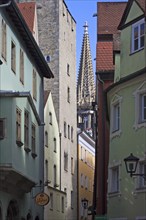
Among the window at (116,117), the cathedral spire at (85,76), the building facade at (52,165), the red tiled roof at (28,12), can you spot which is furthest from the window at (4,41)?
the cathedral spire at (85,76)

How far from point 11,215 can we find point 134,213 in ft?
30.6

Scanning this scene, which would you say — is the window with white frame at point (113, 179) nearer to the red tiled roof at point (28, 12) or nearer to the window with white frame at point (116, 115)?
the window with white frame at point (116, 115)

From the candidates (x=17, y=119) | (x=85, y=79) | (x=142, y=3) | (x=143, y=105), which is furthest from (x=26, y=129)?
(x=85, y=79)

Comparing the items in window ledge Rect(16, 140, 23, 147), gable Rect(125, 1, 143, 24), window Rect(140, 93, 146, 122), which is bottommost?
window ledge Rect(16, 140, 23, 147)

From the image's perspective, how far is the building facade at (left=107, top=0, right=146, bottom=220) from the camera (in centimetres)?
2548

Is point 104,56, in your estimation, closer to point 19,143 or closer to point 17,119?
point 17,119

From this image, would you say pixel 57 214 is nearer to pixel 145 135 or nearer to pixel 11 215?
pixel 11 215

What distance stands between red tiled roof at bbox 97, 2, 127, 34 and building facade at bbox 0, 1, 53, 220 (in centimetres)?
397

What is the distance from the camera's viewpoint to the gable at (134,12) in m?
27.9

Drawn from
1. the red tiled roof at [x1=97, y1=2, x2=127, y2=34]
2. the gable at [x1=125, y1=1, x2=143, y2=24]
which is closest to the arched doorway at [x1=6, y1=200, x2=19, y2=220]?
the gable at [x1=125, y1=1, x2=143, y2=24]

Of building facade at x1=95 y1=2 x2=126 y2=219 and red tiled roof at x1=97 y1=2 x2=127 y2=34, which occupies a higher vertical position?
red tiled roof at x1=97 y1=2 x2=127 y2=34

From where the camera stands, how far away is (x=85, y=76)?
141875 millimetres

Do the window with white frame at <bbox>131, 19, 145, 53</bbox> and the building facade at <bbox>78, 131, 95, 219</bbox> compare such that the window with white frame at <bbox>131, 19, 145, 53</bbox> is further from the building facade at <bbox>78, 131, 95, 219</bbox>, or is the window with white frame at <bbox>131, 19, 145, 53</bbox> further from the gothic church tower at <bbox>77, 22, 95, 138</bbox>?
the gothic church tower at <bbox>77, 22, 95, 138</bbox>

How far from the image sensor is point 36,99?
39875 mm
